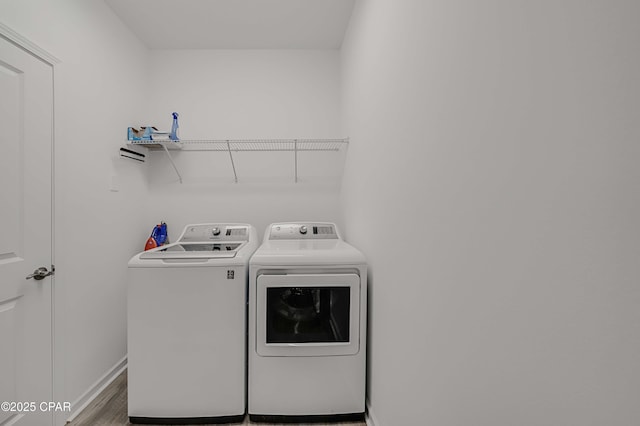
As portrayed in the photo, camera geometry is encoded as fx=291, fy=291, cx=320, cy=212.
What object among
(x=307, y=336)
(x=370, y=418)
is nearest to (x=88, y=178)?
(x=307, y=336)

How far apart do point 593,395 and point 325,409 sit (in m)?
1.63

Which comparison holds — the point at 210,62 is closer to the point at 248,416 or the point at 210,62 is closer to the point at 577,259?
the point at 248,416

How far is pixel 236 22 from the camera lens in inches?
94.2

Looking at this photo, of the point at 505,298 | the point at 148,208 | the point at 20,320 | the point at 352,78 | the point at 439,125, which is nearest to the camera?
the point at 505,298

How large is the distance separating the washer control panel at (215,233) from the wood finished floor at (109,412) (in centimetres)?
→ 116

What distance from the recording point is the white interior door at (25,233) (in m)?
1.41

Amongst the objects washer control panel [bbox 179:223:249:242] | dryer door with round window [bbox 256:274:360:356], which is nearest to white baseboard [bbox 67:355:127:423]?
washer control panel [bbox 179:223:249:242]

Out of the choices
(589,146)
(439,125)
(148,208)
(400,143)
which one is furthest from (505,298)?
(148,208)

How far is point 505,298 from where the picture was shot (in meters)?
0.64

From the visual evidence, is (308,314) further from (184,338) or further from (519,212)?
(519,212)

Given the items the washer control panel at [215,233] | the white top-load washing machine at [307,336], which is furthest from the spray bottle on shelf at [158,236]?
the white top-load washing machine at [307,336]

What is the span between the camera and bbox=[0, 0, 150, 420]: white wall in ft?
5.59

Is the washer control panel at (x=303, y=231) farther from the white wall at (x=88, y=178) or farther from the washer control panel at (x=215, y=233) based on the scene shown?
the white wall at (x=88, y=178)

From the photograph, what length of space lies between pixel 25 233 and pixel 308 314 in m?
1.57
